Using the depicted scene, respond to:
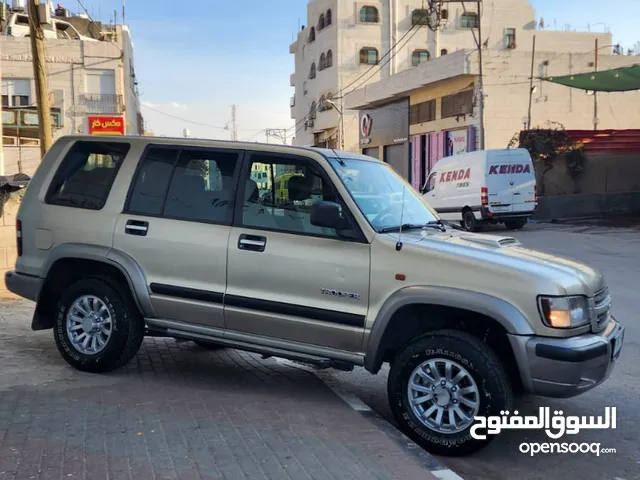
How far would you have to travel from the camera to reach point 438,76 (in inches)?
1173

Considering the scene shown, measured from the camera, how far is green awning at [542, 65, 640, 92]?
18.9 metres

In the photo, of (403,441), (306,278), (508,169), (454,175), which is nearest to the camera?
(403,441)

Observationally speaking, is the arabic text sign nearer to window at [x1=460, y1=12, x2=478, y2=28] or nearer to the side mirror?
the side mirror

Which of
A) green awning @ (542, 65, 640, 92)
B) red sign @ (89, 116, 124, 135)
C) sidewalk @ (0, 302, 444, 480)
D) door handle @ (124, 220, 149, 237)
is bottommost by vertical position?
sidewalk @ (0, 302, 444, 480)

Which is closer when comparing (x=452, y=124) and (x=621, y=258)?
(x=621, y=258)

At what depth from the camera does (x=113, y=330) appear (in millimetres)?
5191

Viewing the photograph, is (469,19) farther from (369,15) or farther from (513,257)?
(513,257)

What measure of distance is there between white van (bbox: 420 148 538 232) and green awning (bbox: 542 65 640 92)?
9.66 feet

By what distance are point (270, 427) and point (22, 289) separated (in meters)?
2.80

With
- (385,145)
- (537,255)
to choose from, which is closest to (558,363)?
(537,255)

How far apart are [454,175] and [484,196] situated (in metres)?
1.76

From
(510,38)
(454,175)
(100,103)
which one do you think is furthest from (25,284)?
(510,38)

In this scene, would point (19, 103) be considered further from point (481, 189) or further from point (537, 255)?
point (537, 255)

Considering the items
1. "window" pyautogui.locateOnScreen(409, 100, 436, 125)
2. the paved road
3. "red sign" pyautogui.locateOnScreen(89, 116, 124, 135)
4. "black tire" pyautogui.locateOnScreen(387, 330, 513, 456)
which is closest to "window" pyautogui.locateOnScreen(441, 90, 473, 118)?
"window" pyautogui.locateOnScreen(409, 100, 436, 125)
